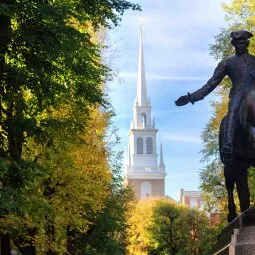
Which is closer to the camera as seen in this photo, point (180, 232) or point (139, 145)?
point (180, 232)

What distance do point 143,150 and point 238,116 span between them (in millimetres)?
147322

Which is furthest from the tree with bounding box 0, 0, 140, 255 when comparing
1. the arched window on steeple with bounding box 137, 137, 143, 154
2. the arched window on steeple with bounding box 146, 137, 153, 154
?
the arched window on steeple with bounding box 146, 137, 153, 154

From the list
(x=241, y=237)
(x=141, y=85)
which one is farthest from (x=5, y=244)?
(x=141, y=85)

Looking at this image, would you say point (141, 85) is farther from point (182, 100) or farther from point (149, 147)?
point (182, 100)

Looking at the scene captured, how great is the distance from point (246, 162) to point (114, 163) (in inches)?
932

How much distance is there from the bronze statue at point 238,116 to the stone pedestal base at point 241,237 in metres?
1.10

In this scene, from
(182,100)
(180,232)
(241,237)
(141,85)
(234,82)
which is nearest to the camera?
(241,237)

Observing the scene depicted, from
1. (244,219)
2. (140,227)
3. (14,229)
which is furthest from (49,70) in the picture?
(140,227)

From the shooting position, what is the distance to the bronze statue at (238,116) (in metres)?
8.73

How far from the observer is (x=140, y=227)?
81.9 m

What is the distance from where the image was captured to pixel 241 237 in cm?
733

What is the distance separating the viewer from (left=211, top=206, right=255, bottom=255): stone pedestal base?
23.0 ft

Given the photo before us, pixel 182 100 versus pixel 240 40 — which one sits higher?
pixel 240 40

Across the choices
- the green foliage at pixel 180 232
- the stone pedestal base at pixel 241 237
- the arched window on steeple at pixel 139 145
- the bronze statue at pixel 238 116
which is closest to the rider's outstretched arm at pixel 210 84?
the bronze statue at pixel 238 116
